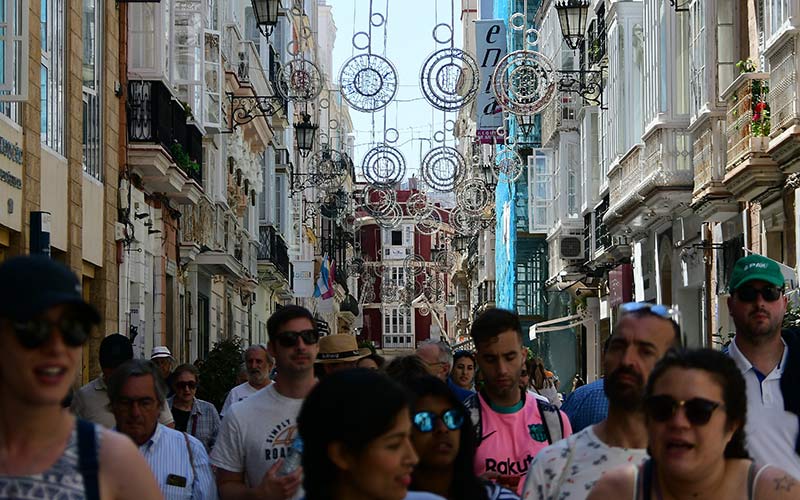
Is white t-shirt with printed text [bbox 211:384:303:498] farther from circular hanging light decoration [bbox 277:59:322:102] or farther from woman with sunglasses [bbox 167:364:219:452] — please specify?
circular hanging light decoration [bbox 277:59:322:102]

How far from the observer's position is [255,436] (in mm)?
7348

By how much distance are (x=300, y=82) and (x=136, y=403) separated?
2232 centimetres

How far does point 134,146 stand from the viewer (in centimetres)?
2398

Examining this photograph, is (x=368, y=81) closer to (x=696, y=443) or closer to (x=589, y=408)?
(x=589, y=408)

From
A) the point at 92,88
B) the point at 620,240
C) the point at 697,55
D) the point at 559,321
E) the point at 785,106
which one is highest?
the point at 697,55

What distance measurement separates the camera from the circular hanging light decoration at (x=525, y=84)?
1024 inches

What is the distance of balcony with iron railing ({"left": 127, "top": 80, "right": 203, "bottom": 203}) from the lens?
24.1 meters

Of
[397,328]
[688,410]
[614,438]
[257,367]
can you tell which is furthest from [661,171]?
[397,328]

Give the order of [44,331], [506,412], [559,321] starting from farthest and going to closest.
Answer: [559,321], [506,412], [44,331]

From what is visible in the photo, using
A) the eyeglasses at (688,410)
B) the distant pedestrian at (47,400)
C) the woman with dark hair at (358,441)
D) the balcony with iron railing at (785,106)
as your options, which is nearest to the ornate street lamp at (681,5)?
the balcony with iron railing at (785,106)

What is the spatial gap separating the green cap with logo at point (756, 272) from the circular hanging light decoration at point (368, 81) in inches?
790

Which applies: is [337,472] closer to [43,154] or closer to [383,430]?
[383,430]

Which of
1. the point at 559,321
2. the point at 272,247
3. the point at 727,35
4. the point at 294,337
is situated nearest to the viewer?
the point at 294,337

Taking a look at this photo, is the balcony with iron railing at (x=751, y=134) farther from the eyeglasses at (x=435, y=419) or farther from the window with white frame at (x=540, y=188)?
the window with white frame at (x=540, y=188)
